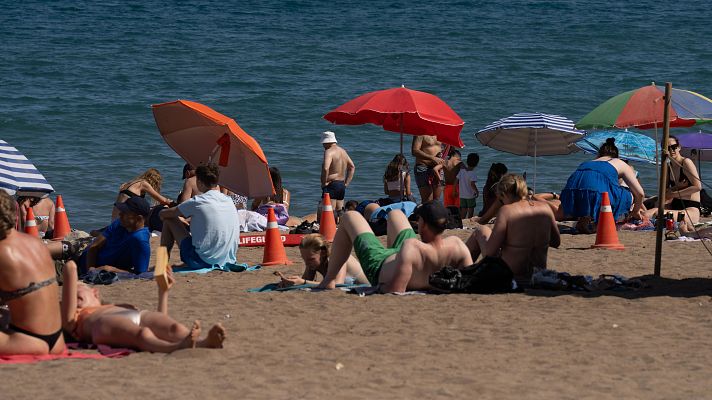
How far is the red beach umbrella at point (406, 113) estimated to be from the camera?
44.7 feet

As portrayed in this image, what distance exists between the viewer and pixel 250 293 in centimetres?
897

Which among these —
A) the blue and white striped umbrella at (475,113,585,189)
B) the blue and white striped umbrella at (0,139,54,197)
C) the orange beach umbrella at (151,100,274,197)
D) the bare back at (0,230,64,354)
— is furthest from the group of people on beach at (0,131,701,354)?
the blue and white striped umbrella at (475,113,585,189)

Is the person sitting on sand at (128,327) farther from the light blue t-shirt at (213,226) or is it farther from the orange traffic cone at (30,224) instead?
the orange traffic cone at (30,224)

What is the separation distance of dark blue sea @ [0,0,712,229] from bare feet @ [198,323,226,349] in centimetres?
1046

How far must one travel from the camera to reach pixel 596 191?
12.5 meters

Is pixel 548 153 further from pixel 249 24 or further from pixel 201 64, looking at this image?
pixel 249 24

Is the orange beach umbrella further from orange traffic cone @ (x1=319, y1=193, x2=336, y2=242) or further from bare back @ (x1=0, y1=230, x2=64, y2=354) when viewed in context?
bare back @ (x1=0, y1=230, x2=64, y2=354)

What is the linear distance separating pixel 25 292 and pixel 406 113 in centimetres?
812

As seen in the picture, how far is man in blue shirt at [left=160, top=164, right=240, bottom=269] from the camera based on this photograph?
10.1m

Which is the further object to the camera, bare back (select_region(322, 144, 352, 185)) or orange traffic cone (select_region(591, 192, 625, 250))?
bare back (select_region(322, 144, 352, 185))

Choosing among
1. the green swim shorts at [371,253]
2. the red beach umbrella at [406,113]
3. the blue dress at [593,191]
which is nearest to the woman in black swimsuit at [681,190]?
the blue dress at [593,191]

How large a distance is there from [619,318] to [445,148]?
8484 mm

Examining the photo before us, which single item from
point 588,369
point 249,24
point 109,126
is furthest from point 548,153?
point 249,24

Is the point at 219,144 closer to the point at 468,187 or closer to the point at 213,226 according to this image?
the point at 213,226
